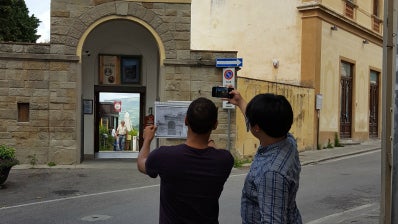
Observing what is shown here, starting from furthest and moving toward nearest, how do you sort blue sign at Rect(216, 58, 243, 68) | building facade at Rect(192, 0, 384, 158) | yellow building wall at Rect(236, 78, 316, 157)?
building facade at Rect(192, 0, 384, 158), yellow building wall at Rect(236, 78, 316, 157), blue sign at Rect(216, 58, 243, 68)

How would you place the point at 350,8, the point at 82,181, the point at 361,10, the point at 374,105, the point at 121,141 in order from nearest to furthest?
the point at 82,181 → the point at 121,141 → the point at 350,8 → the point at 361,10 → the point at 374,105

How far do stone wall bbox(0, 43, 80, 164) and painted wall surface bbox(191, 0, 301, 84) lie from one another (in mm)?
9919

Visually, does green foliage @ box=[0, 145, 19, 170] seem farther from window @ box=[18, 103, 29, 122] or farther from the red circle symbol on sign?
the red circle symbol on sign

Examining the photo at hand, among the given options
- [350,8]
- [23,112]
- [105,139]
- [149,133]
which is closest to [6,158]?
[23,112]

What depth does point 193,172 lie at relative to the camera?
9.67ft

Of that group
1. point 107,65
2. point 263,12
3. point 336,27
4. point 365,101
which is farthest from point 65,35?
point 365,101

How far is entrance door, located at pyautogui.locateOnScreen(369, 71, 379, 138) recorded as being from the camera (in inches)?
1061

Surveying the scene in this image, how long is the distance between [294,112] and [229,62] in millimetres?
5211

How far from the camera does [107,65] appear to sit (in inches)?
682

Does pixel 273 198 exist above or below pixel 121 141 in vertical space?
above

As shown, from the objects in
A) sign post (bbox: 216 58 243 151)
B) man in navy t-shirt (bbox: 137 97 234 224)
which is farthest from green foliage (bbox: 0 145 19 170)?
man in navy t-shirt (bbox: 137 97 234 224)

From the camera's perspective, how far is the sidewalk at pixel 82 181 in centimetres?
813

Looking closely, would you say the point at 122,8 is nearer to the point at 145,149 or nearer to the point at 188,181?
the point at 145,149

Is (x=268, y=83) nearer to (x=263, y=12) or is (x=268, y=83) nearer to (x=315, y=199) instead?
(x=263, y=12)
